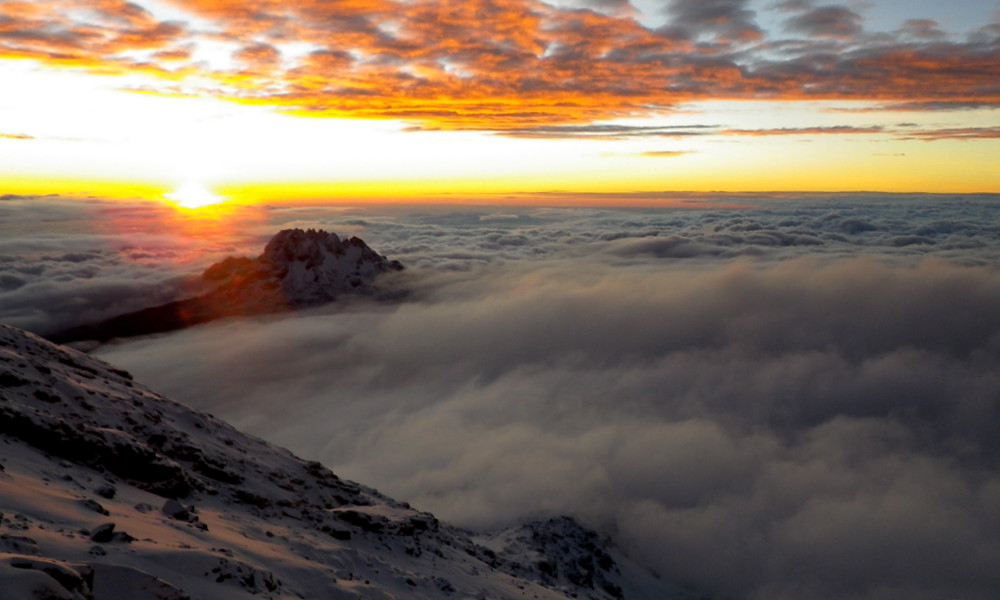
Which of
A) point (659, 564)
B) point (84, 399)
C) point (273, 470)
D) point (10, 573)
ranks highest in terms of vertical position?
point (10, 573)

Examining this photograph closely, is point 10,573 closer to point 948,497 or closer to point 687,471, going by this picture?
point 687,471

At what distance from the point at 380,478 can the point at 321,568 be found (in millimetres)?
101218

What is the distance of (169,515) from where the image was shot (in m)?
22.6

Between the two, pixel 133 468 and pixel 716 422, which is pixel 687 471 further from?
pixel 133 468

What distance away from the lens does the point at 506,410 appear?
578ft

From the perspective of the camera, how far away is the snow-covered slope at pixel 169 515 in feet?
49.8

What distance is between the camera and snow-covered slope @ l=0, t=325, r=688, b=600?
1517 centimetres

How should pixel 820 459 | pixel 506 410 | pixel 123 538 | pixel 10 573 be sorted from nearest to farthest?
pixel 10 573 < pixel 123 538 < pixel 820 459 < pixel 506 410

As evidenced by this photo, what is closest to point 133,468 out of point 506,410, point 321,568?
point 321,568

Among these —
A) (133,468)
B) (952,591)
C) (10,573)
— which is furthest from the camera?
(952,591)

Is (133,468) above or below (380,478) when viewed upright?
above

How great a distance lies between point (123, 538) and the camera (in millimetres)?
16797

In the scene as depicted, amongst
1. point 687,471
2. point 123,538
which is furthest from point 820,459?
point 123,538

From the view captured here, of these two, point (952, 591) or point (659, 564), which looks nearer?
point (659, 564)
